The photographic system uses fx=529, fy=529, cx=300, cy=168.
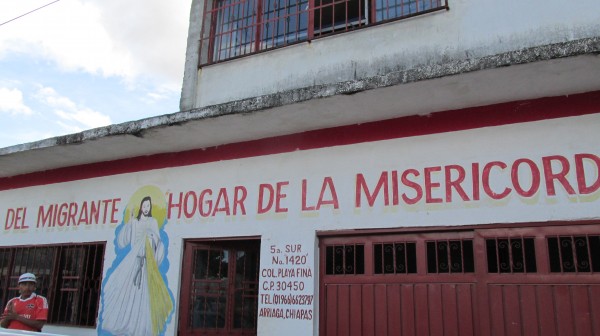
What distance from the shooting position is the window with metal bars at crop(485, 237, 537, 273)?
15.6 feet

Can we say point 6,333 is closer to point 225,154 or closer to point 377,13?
point 225,154

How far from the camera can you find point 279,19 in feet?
22.1

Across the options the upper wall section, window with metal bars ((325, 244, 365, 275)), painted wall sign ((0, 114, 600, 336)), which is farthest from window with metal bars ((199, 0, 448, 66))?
window with metal bars ((325, 244, 365, 275))

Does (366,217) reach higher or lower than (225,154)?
lower

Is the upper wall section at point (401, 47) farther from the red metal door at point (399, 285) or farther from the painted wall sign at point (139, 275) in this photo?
the red metal door at point (399, 285)

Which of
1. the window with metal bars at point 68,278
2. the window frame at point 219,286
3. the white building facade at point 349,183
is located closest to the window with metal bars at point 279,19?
the white building facade at point 349,183

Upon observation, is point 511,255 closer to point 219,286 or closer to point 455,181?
point 455,181

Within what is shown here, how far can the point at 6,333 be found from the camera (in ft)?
9.36

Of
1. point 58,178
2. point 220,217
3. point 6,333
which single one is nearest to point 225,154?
point 220,217

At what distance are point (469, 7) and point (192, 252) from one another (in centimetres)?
425

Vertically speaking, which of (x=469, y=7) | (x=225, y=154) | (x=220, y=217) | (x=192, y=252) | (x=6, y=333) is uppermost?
(x=469, y=7)

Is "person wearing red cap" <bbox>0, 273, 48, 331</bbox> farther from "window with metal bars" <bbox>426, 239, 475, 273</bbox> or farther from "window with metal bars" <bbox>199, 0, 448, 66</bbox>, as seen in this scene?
"window with metal bars" <bbox>426, 239, 475, 273</bbox>

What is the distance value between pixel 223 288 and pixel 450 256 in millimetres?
2864

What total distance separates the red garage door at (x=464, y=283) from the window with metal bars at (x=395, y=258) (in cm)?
1
